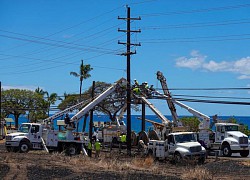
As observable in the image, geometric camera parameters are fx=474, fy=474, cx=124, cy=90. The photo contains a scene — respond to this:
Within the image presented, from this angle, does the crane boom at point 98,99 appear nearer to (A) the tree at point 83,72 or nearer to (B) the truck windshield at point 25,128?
(B) the truck windshield at point 25,128

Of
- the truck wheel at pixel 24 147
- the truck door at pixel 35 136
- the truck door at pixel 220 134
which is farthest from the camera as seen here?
the truck door at pixel 220 134

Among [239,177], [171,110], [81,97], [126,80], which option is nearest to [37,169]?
[239,177]

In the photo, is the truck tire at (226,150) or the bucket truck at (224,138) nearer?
the bucket truck at (224,138)

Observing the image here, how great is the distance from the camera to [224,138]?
3888cm

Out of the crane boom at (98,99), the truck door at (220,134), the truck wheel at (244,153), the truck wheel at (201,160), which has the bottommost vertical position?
the truck wheel at (201,160)

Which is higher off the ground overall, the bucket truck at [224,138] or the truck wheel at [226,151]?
the bucket truck at [224,138]

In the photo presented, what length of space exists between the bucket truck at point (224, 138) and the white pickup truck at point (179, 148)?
18.9 feet

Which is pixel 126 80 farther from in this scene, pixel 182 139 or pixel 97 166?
pixel 97 166

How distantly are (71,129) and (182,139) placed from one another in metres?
10.0

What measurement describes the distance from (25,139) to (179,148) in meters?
12.9

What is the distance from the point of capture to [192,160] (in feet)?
99.6

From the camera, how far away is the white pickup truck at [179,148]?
31328mm

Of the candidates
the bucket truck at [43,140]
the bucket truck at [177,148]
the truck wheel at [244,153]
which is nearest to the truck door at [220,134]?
the truck wheel at [244,153]

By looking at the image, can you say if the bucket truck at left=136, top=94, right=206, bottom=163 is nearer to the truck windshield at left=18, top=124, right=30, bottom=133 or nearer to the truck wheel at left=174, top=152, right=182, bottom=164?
the truck wheel at left=174, top=152, right=182, bottom=164
